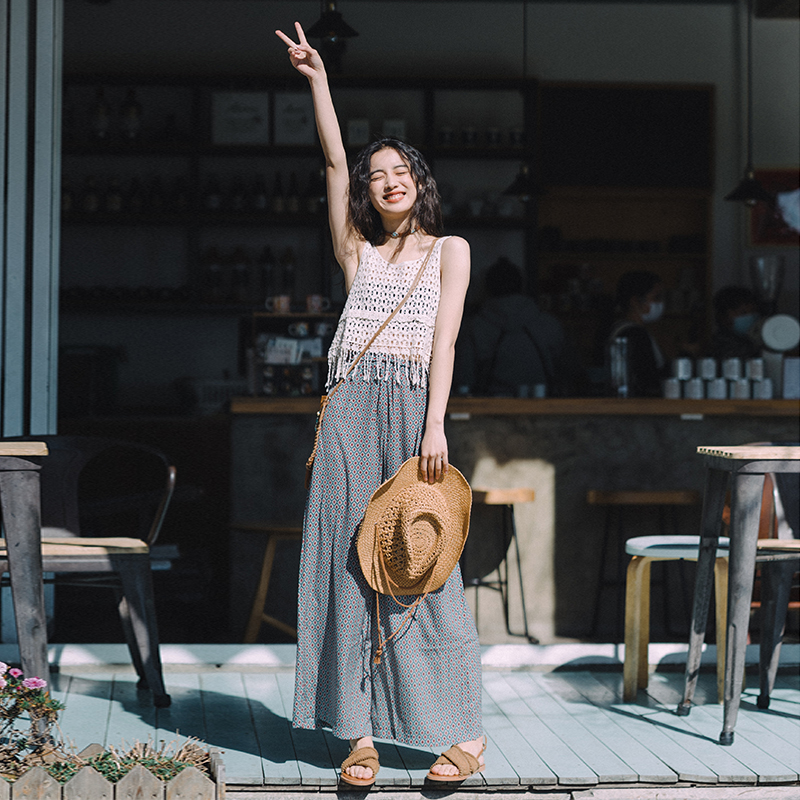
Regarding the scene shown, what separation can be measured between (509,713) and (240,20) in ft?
19.2

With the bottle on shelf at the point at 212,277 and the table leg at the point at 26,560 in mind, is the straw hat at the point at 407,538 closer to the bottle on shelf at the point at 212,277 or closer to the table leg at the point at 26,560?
the table leg at the point at 26,560

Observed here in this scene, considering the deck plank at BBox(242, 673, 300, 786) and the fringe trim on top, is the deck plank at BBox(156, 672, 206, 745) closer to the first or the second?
the deck plank at BBox(242, 673, 300, 786)

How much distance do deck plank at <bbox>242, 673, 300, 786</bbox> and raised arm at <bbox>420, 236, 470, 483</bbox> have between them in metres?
0.78

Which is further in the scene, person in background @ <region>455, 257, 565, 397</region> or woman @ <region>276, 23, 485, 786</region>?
person in background @ <region>455, 257, 565, 397</region>

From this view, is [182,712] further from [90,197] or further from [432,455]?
[90,197]

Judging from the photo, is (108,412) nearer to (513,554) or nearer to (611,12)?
(513,554)

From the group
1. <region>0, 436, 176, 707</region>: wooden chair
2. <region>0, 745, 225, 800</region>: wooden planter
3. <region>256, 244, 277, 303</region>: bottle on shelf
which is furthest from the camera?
<region>256, 244, 277, 303</region>: bottle on shelf

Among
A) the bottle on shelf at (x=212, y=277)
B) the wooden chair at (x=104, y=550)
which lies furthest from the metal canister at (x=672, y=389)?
the bottle on shelf at (x=212, y=277)

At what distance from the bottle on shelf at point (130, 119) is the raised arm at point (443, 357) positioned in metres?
5.28

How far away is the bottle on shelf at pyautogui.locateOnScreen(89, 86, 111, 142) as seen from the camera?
724 cm

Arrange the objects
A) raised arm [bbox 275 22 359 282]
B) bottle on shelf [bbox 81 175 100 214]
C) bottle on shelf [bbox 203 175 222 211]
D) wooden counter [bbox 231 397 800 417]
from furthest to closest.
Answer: bottle on shelf [bbox 203 175 222 211] < bottle on shelf [bbox 81 175 100 214] < wooden counter [bbox 231 397 800 417] < raised arm [bbox 275 22 359 282]

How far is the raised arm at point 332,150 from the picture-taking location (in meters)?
2.57

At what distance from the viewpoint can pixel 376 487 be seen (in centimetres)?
257

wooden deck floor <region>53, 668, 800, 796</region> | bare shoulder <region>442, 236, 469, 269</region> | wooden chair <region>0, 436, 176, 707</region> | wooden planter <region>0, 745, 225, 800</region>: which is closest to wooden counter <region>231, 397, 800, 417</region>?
wooden chair <region>0, 436, 176, 707</region>
